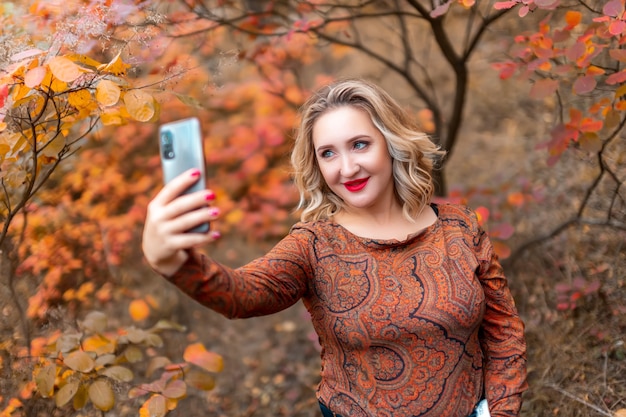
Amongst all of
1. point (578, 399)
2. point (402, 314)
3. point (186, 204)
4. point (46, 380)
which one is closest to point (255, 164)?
point (46, 380)

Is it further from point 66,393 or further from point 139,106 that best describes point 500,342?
point 66,393

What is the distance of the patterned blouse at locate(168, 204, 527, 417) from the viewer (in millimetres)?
1771

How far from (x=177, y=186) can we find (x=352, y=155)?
2.52 feet

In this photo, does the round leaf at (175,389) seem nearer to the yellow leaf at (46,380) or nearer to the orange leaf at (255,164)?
the yellow leaf at (46,380)

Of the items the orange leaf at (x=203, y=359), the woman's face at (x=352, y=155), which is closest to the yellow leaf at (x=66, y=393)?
the orange leaf at (x=203, y=359)

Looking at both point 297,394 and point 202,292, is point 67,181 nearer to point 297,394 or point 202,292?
point 297,394

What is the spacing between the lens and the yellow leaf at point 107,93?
6.09ft

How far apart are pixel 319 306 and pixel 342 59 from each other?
5770mm

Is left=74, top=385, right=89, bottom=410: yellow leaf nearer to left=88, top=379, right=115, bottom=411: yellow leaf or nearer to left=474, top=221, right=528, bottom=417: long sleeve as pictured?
left=88, top=379, right=115, bottom=411: yellow leaf

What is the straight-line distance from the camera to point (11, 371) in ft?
7.80

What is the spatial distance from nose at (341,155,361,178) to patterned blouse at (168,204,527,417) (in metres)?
0.19

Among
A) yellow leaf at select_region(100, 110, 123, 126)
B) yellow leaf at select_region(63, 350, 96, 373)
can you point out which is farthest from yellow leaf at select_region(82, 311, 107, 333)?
yellow leaf at select_region(100, 110, 123, 126)

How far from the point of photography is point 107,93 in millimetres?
1857

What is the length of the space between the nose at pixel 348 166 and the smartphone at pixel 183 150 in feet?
2.17
